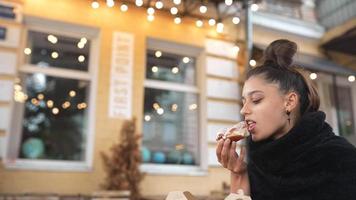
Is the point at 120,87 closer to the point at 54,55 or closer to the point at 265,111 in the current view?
the point at 54,55

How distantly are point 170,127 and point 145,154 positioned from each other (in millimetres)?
735

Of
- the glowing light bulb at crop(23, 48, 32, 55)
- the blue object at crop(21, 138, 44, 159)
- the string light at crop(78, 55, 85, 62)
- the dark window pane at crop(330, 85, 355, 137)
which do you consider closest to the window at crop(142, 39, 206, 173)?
Answer: the string light at crop(78, 55, 85, 62)

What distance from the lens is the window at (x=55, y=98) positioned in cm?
571

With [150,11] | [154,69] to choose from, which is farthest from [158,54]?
[150,11]

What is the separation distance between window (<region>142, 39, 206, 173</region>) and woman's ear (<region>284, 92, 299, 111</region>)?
5.03 m

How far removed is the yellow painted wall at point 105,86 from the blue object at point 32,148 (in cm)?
32

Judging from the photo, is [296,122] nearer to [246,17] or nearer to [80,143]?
[80,143]

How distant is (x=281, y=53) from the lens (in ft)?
5.26

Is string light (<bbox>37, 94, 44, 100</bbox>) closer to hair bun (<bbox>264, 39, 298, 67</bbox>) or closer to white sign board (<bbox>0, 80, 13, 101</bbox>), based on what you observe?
white sign board (<bbox>0, 80, 13, 101</bbox>)

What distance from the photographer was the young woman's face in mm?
1443

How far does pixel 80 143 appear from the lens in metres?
A: 6.01

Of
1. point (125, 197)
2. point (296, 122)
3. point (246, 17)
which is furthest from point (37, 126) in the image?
point (296, 122)

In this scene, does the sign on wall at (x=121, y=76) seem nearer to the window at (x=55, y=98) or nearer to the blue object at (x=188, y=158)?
the window at (x=55, y=98)

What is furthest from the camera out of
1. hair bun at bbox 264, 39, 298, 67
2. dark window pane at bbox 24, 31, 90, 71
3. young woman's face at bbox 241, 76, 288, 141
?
dark window pane at bbox 24, 31, 90, 71
